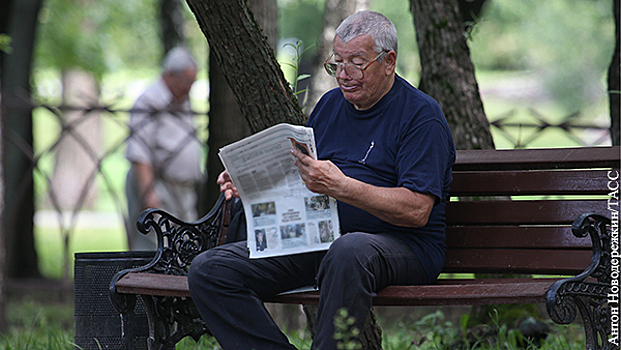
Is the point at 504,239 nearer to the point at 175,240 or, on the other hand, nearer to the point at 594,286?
the point at 594,286

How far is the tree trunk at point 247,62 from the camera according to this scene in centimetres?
335

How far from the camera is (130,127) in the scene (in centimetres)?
693

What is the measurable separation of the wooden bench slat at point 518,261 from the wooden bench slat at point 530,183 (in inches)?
10.4

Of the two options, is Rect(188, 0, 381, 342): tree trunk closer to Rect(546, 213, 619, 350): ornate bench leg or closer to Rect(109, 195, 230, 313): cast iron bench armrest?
Rect(109, 195, 230, 313): cast iron bench armrest

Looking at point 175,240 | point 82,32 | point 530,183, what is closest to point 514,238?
point 530,183

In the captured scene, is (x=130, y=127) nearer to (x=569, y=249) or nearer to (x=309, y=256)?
(x=309, y=256)

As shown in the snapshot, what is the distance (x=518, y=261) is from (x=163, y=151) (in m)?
4.52

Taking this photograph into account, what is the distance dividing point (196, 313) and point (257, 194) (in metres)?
0.81

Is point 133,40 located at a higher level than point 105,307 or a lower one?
higher

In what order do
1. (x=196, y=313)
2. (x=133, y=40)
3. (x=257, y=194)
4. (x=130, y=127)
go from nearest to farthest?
(x=257, y=194), (x=196, y=313), (x=130, y=127), (x=133, y=40)

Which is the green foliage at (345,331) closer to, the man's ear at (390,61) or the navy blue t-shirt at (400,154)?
the navy blue t-shirt at (400,154)

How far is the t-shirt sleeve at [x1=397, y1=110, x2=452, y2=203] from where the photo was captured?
285 cm

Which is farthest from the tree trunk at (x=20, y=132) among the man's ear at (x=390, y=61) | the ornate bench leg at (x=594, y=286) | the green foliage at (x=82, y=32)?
the ornate bench leg at (x=594, y=286)

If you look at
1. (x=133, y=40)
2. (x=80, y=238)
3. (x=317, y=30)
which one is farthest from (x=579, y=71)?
(x=80, y=238)
